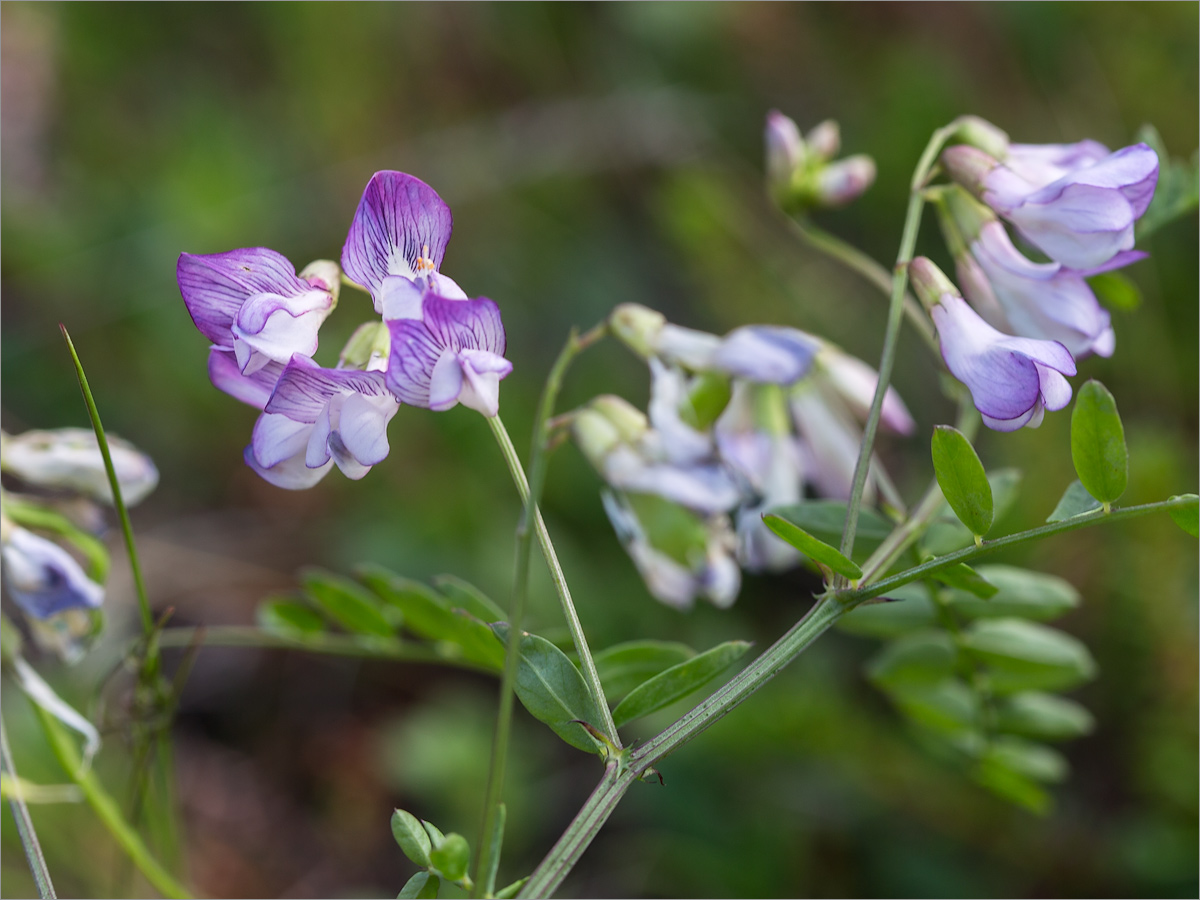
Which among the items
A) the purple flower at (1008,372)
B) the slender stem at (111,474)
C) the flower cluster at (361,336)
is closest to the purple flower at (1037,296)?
the purple flower at (1008,372)

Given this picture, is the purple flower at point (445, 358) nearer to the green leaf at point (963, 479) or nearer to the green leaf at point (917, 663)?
the green leaf at point (963, 479)

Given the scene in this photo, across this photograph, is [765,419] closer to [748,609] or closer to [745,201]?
[748,609]

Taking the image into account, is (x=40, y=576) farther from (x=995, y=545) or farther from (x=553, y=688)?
(x=995, y=545)

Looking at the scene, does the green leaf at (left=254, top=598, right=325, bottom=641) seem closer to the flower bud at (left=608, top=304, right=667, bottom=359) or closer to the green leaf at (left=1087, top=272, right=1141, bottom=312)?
the flower bud at (left=608, top=304, right=667, bottom=359)

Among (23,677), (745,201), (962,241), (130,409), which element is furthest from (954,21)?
(23,677)

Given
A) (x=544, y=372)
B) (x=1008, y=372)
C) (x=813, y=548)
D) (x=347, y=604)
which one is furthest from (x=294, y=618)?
(x=544, y=372)
